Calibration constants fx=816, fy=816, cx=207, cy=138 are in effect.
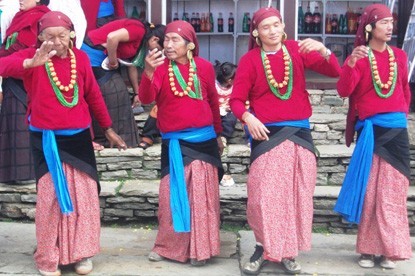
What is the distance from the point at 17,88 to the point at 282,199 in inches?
101

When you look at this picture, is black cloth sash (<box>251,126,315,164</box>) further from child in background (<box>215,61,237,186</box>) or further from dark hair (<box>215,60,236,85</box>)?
dark hair (<box>215,60,236,85</box>)

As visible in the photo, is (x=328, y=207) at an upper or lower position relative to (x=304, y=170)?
lower

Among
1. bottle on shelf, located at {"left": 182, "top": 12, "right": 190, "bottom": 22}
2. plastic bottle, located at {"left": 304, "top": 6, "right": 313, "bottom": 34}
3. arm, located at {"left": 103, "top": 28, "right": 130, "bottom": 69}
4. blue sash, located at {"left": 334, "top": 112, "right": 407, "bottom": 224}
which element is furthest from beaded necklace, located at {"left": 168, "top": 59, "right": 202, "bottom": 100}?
plastic bottle, located at {"left": 304, "top": 6, "right": 313, "bottom": 34}

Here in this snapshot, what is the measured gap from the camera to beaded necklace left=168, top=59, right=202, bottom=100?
541 centimetres

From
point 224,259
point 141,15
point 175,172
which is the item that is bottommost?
point 224,259

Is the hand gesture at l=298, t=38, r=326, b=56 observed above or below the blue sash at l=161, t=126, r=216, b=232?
above

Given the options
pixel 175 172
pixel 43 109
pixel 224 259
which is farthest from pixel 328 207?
pixel 43 109

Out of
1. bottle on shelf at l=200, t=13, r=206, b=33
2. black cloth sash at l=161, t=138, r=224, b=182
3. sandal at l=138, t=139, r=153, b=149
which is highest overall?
bottle on shelf at l=200, t=13, r=206, b=33

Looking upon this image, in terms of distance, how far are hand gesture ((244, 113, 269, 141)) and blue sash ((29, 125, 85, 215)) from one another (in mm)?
1196

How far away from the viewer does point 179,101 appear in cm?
543

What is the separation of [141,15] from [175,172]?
4.31m

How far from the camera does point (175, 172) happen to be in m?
5.46

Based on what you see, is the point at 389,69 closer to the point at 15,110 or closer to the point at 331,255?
the point at 331,255

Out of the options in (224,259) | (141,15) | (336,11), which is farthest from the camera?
(336,11)
